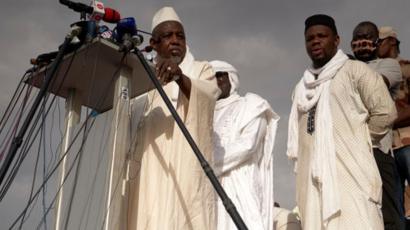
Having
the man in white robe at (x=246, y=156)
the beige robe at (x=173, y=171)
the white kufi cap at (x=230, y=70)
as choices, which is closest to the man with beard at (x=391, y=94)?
the man in white robe at (x=246, y=156)

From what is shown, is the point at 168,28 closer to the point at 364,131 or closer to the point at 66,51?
the point at 66,51

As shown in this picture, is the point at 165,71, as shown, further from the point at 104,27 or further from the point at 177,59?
the point at 177,59

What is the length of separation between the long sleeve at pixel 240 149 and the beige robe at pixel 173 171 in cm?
119

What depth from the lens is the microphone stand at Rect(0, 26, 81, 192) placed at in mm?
3494

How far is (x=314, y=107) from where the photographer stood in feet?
17.5

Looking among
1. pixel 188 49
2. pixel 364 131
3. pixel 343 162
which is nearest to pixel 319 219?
pixel 343 162

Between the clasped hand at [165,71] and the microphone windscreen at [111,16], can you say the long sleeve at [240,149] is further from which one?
the microphone windscreen at [111,16]

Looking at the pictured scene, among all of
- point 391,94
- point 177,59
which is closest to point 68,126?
point 177,59

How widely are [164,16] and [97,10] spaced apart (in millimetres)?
1369

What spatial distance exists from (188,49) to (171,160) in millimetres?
1345

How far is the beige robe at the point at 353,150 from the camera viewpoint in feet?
15.5

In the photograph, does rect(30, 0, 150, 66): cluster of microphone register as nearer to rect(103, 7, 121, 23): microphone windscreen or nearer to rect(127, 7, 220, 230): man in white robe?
rect(103, 7, 121, 23): microphone windscreen

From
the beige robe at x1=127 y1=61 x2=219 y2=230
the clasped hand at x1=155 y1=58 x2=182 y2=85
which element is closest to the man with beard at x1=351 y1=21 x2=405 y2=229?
the beige robe at x1=127 y1=61 x2=219 y2=230

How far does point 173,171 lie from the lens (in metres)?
4.43
